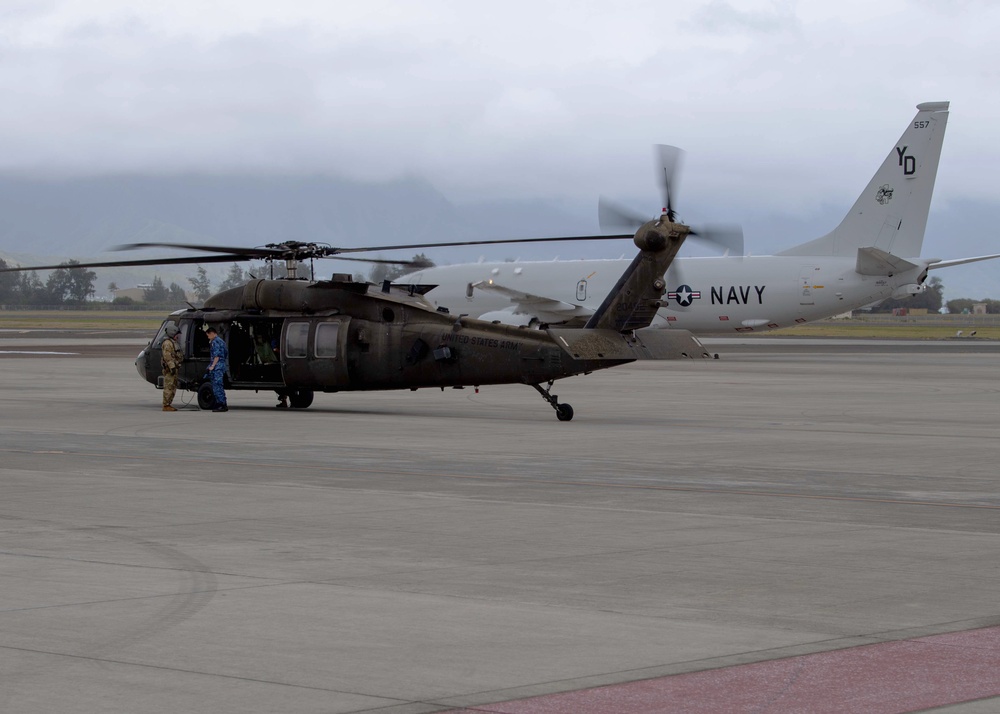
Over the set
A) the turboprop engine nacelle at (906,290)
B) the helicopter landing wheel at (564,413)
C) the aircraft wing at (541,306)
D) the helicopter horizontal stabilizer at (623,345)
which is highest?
the turboprop engine nacelle at (906,290)

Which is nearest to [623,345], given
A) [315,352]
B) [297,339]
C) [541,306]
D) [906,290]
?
[315,352]

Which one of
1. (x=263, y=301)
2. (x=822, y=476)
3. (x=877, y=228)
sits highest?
(x=877, y=228)

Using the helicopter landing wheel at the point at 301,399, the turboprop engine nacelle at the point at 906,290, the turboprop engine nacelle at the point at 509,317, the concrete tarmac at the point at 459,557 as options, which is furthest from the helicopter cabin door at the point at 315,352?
the turboprop engine nacelle at the point at 906,290

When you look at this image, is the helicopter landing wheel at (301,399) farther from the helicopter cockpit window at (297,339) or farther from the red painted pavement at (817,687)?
the red painted pavement at (817,687)

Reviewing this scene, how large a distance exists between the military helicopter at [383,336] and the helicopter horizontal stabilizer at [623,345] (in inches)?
1.0

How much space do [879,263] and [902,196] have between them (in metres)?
3.47

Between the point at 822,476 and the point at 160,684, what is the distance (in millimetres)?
11838

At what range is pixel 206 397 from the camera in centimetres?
2844

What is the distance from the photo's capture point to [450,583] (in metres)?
9.71

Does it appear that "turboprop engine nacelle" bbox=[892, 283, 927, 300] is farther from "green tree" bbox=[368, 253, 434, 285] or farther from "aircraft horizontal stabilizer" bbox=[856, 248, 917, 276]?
"green tree" bbox=[368, 253, 434, 285]

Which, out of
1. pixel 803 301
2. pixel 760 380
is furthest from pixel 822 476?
pixel 803 301

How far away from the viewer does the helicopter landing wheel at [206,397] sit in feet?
92.8

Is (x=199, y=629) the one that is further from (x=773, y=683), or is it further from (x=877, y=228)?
(x=877, y=228)

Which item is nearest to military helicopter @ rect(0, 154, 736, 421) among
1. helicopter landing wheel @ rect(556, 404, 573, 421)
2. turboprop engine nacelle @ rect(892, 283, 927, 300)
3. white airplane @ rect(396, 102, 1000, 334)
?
helicopter landing wheel @ rect(556, 404, 573, 421)
